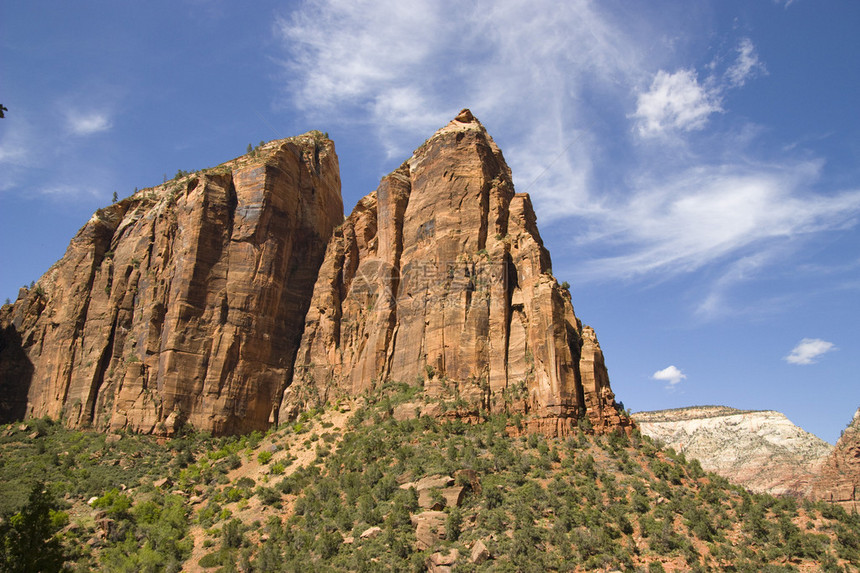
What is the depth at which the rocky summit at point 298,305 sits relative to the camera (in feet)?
181

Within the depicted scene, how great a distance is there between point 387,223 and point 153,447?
30.5 meters

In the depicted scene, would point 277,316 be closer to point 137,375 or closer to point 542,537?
point 137,375

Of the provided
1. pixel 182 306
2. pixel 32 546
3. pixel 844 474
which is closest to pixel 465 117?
pixel 182 306

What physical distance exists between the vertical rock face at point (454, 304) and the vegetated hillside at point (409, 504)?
8.52 feet

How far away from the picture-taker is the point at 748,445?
118438 millimetres

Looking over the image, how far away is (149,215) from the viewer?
257ft

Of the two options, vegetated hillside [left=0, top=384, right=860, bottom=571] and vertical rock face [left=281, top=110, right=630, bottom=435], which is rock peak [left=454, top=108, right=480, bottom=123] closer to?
vertical rock face [left=281, top=110, right=630, bottom=435]

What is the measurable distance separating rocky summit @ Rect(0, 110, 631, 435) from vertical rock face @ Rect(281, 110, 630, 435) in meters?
0.16

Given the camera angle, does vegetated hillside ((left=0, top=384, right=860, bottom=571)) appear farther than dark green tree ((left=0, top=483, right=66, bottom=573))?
Yes

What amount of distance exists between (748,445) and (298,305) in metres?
85.0

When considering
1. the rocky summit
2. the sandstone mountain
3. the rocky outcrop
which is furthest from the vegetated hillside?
the sandstone mountain

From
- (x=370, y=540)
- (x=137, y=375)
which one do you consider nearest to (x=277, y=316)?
(x=137, y=375)

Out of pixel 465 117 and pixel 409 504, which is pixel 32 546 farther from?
pixel 465 117

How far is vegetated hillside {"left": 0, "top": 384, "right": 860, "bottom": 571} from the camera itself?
38.9 m
